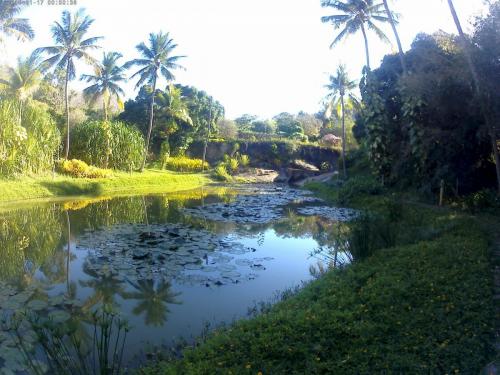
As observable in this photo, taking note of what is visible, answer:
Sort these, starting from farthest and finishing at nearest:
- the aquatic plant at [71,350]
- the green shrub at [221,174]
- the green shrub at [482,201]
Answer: the green shrub at [221,174] → the green shrub at [482,201] → the aquatic plant at [71,350]

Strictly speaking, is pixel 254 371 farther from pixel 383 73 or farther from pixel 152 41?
pixel 152 41

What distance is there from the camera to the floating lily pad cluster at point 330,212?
650 inches

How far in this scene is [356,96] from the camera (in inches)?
1252

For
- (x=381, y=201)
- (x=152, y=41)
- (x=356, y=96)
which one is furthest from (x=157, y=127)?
(x=381, y=201)

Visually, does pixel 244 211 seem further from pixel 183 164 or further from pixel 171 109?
pixel 171 109

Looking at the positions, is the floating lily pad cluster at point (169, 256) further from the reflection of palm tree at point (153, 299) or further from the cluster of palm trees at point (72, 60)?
the cluster of palm trees at point (72, 60)

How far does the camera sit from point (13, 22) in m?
20.8

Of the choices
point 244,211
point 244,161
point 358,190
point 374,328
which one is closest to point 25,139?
point 244,211

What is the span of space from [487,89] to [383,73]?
1025 centimetres

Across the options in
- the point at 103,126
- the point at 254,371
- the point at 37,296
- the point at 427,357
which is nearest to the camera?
the point at 254,371

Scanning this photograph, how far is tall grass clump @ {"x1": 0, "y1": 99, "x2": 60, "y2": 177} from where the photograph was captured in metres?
19.7

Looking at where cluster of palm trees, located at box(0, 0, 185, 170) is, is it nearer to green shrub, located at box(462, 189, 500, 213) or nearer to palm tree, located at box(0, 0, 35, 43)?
palm tree, located at box(0, 0, 35, 43)

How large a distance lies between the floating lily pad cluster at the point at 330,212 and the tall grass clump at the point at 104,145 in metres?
17.0

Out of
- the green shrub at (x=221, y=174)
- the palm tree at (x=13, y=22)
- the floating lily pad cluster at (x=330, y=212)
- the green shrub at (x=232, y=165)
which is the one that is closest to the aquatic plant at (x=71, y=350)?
the floating lily pad cluster at (x=330, y=212)
